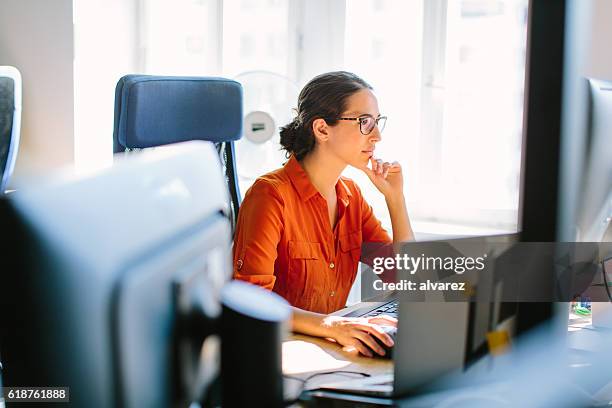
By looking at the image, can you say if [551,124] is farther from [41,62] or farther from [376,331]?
[41,62]

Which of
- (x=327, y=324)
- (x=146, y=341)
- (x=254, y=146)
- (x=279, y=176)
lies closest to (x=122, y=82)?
(x=279, y=176)

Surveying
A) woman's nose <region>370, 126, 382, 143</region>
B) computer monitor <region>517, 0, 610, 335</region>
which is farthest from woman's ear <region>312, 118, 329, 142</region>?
computer monitor <region>517, 0, 610, 335</region>

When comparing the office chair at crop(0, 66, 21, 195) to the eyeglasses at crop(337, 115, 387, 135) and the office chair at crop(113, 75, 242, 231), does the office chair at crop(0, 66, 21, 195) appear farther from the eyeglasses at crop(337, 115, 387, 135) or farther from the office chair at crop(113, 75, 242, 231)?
the eyeglasses at crop(337, 115, 387, 135)

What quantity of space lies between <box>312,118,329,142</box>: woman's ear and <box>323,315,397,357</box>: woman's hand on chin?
28.7 inches

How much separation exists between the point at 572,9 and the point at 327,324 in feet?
2.55

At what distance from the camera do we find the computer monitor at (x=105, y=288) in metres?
0.46

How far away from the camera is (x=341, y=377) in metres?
1.22

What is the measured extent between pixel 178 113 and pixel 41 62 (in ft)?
5.35

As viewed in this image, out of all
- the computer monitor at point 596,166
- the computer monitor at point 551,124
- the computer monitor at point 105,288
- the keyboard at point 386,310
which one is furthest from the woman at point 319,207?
the computer monitor at point 105,288

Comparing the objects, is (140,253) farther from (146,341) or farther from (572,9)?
(572,9)

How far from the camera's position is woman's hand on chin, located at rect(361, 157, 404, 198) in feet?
7.08

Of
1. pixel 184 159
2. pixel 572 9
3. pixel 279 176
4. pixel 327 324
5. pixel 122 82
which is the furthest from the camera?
pixel 279 176

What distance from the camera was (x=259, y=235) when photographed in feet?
5.87

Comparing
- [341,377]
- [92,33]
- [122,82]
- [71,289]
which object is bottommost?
[341,377]
